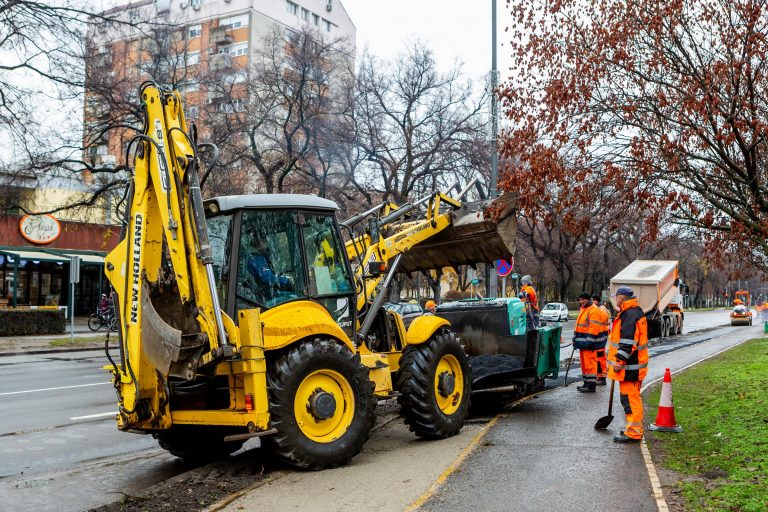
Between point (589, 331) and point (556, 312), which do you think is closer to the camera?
point (589, 331)

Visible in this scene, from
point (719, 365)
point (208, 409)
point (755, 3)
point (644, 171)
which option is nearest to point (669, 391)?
point (644, 171)

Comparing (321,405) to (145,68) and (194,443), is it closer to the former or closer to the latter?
(194,443)

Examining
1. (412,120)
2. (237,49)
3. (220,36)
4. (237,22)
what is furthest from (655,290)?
(237,22)

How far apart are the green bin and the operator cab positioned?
14.4 ft

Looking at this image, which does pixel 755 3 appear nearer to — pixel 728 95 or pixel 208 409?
pixel 728 95

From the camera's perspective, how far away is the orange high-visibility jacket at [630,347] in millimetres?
8633

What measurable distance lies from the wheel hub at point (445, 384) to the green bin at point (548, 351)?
2722 millimetres

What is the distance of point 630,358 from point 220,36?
59692 millimetres

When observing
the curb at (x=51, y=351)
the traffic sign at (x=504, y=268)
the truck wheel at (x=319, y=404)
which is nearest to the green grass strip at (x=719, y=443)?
the truck wheel at (x=319, y=404)

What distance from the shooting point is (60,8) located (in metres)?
18.9

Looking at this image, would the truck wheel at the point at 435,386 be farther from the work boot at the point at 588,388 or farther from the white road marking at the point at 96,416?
the white road marking at the point at 96,416

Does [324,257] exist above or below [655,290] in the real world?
above

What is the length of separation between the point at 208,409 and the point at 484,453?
9.37ft

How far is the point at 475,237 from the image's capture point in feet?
34.0
